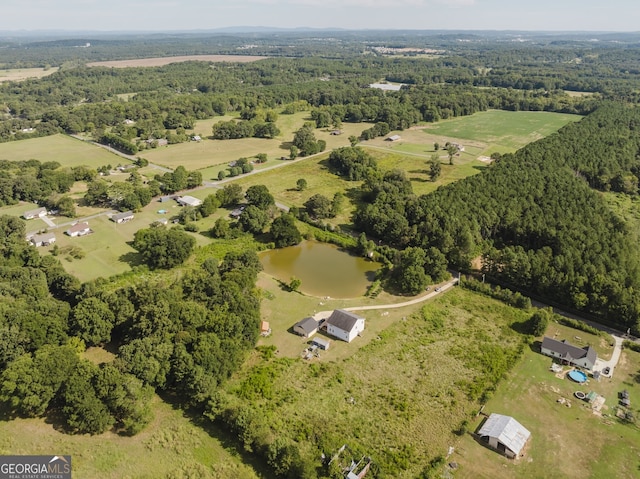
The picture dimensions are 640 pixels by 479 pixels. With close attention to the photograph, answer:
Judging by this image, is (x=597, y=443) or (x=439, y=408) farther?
(x=439, y=408)

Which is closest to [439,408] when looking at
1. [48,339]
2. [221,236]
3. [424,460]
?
[424,460]

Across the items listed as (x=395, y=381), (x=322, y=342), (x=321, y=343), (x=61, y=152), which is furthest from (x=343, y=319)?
(x=61, y=152)

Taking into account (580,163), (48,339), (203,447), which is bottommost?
(203,447)

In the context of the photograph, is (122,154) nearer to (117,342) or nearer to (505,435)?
(117,342)

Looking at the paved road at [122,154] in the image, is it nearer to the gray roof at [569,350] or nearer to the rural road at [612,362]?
the gray roof at [569,350]

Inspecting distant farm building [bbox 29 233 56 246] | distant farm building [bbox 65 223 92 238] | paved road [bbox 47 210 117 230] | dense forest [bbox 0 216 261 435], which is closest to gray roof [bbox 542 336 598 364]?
dense forest [bbox 0 216 261 435]

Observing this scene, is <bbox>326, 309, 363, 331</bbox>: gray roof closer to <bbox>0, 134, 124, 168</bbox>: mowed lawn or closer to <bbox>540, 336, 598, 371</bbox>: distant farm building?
<bbox>540, 336, 598, 371</bbox>: distant farm building

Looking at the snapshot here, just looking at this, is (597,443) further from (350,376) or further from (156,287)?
(156,287)
